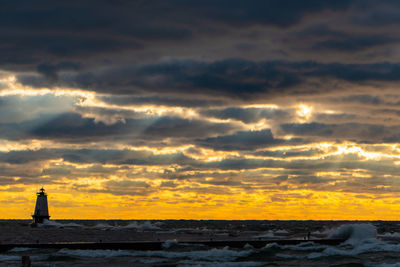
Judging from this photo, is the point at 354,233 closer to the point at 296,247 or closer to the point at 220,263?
the point at 296,247

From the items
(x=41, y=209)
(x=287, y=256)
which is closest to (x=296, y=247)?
(x=287, y=256)

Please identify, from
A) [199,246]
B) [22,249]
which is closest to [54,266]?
[22,249]

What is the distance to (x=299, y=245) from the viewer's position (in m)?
72.9

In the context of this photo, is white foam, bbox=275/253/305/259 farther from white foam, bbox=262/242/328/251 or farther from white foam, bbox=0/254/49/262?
white foam, bbox=0/254/49/262

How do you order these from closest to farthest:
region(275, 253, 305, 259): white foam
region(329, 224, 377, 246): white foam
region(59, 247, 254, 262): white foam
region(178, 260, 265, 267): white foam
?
1. region(178, 260, 265, 267): white foam
2. region(59, 247, 254, 262): white foam
3. region(275, 253, 305, 259): white foam
4. region(329, 224, 377, 246): white foam

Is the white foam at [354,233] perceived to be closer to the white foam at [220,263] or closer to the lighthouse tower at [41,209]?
the white foam at [220,263]

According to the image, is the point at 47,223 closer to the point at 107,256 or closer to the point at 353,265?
the point at 107,256

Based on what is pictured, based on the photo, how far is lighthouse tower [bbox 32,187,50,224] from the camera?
14262 cm

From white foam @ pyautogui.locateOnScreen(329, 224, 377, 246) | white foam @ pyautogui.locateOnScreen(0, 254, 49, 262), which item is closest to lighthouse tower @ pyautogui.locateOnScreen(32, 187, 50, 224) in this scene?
white foam @ pyautogui.locateOnScreen(329, 224, 377, 246)

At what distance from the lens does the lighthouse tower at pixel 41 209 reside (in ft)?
468

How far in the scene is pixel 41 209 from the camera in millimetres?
143000

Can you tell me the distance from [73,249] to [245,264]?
19278 mm

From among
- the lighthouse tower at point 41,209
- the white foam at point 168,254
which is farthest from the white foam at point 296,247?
the lighthouse tower at point 41,209

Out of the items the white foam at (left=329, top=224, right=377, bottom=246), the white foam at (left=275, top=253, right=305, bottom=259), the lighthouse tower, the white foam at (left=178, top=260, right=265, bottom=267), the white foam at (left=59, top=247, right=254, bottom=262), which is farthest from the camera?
the lighthouse tower
